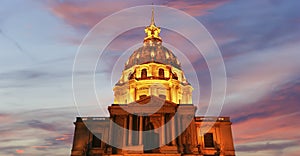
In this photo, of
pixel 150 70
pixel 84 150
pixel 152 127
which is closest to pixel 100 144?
pixel 84 150

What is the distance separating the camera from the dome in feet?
194

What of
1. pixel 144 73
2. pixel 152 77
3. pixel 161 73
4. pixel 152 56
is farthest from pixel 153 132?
pixel 152 56

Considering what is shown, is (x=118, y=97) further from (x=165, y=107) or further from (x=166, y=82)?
(x=165, y=107)

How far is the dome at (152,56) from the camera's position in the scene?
5912cm

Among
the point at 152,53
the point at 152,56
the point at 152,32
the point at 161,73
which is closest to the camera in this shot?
the point at 161,73

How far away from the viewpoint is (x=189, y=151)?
35.0m

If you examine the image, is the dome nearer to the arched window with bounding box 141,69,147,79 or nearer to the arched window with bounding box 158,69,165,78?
the arched window with bounding box 158,69,165,78

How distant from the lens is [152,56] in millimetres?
59312

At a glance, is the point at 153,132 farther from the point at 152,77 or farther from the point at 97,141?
the point at 152,77

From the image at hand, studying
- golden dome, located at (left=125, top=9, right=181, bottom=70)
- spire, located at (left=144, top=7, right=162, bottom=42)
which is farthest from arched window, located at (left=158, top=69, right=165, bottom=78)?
spire, located at (left=144, top=7, right=162, bottom=42)

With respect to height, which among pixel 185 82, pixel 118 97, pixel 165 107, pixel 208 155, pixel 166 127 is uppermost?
pixel 185 82

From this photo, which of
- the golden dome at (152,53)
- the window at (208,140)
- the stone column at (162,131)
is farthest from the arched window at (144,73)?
the window at (208,140)

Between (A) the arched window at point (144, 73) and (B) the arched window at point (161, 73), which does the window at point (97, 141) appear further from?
(B) the arched window at point (161, 73)

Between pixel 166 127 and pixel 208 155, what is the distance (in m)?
6.69
